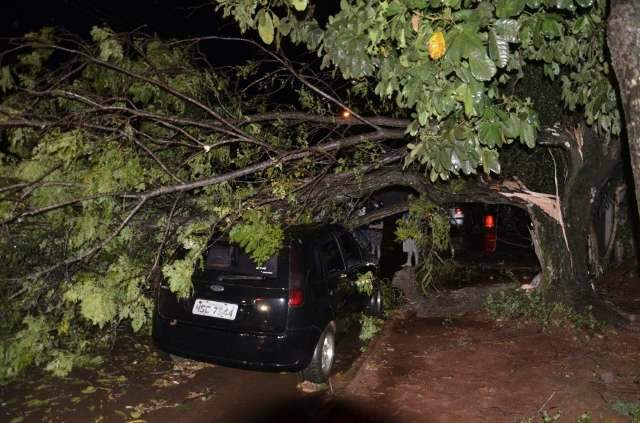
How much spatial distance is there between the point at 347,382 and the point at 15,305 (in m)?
3.91

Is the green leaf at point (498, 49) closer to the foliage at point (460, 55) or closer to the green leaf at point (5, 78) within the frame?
the foliage at point (460, 55)

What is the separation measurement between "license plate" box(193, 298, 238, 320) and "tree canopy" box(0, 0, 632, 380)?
0.78 feet

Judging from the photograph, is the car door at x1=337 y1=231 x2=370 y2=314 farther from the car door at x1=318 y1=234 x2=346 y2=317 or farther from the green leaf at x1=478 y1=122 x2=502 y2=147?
the green leaf at x1=478 y1=122 x2=502 y2=147

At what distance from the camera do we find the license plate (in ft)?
16.3

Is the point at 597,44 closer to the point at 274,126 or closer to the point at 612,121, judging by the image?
the point at 612,121

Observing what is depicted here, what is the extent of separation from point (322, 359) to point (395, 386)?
829mm

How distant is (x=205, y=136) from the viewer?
6.77 meters

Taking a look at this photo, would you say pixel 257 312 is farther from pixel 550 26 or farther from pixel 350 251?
pixel 550 26

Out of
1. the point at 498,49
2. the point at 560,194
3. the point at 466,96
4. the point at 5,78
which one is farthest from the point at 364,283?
the point at 5,78

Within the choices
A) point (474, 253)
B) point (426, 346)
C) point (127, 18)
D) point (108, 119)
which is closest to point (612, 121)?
point (426, 346)

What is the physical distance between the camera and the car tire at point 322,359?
210 inches

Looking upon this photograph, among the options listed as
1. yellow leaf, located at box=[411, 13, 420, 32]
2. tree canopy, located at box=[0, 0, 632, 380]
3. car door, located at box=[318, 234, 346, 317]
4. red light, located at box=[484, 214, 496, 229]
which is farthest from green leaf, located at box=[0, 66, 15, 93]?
red light, located at box=[484, 214, 496, 229]

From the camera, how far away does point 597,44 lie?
4.49 meters

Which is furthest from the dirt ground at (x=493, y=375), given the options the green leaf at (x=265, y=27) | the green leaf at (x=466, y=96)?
the green leaf at (x=265, y=27)
